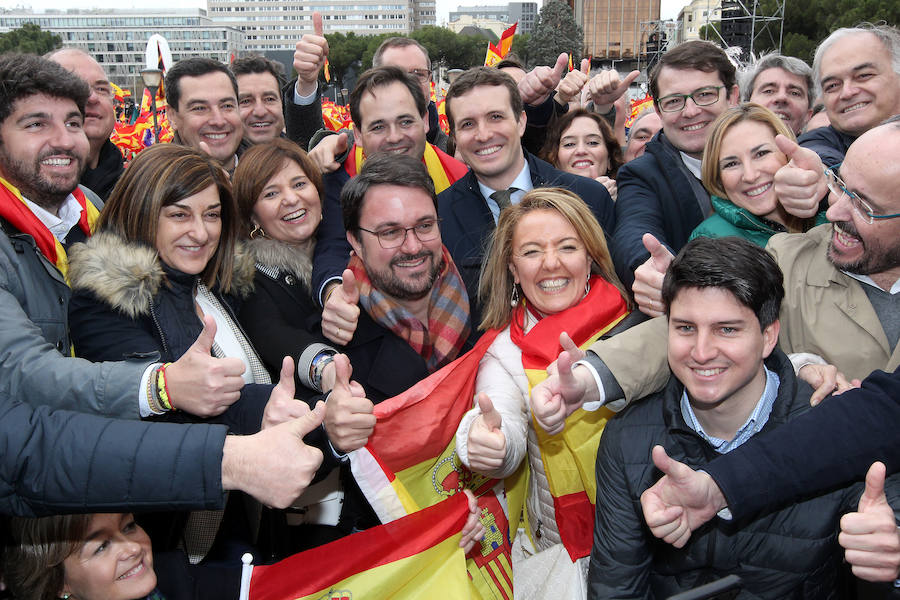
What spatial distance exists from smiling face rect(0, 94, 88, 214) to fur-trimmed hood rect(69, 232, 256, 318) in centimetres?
46

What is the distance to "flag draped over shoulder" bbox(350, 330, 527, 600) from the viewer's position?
8.63ft

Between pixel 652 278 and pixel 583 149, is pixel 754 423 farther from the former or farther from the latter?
pixel 583 149

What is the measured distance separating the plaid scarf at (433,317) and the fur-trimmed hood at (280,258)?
0.84 feet

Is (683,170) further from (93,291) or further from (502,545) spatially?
(93,291)

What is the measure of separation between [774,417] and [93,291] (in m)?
2.43

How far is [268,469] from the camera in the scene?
1.90 metres

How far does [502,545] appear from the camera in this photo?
2982mm

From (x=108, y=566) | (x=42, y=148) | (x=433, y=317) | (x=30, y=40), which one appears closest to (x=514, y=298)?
(x=433, y=317)

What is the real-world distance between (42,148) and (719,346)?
9.10ft

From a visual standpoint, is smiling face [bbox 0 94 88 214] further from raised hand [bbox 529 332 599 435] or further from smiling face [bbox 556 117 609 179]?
smiling face [bbox 556 117 609 179]

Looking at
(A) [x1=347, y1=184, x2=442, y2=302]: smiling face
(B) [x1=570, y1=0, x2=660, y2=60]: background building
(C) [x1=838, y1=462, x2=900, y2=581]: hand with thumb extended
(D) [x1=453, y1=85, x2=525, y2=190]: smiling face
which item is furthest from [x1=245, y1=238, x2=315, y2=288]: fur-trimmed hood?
(B) [x1=570, y1=0, x2=660, y2=60]: background building

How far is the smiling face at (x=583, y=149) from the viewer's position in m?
4.72

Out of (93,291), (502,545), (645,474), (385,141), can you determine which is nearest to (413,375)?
(502,545)

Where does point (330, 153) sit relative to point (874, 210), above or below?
above
